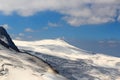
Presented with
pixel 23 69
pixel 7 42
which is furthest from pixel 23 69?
pixel 7 42

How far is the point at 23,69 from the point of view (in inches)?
3255

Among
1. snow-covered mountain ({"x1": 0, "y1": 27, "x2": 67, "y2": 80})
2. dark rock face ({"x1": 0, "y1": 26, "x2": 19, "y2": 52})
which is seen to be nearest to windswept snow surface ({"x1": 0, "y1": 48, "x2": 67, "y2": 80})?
snow-covered mountain ({"x1": 0, "y1": 27, "x2": 67, "y2": 80})

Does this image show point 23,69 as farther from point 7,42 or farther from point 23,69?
point 7,42

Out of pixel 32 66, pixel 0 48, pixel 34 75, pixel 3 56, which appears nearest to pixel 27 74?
pixel 34 75

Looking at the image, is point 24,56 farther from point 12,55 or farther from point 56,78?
point 56,78

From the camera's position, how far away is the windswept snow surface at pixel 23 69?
79.7 metres

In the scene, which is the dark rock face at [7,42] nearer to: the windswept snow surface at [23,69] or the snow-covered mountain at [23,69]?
the snow-covered mountain at [23,69]

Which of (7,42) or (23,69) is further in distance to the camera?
(7,42)

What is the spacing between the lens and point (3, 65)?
83.2m

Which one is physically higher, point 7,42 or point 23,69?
point 7,42

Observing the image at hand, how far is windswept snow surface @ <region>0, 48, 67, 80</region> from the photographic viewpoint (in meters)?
79.7

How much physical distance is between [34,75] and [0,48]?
22907 mm

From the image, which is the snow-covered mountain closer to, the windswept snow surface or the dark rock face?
the windswept snow surface

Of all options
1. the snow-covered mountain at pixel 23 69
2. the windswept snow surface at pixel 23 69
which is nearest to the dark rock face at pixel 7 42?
the snow-covered mountain at pixel 23 69
